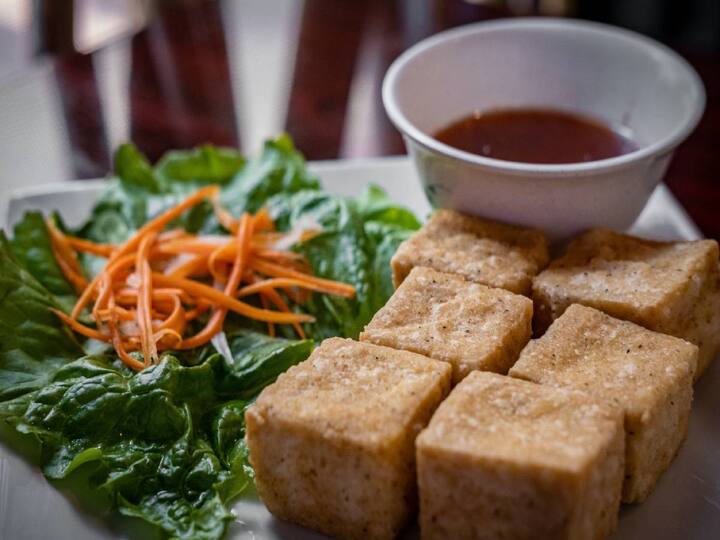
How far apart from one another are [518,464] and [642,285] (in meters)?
0.80

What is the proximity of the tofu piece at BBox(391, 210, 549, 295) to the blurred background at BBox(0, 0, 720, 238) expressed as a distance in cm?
109

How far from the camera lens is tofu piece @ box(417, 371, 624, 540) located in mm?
1886

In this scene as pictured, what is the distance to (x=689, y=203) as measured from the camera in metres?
3.66

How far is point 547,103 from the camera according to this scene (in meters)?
3.34

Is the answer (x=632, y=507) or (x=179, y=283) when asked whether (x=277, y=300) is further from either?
(x=632, y=507)

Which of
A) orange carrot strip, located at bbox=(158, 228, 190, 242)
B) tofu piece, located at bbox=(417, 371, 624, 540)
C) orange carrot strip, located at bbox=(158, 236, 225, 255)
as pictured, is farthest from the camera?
orange carrot strip, located at bbox=(158, 228, 190, 242)

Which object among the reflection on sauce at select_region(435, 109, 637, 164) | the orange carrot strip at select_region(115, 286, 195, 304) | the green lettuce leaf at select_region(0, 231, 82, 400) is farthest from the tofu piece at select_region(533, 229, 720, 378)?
the green lettuce leaf at select_region(0, 231, 82, 400)

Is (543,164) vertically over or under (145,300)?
over

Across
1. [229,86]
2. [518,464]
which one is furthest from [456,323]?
[229,86]

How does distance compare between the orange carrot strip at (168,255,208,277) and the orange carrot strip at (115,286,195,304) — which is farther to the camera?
the orange carrot strip at (168,255,208,277)

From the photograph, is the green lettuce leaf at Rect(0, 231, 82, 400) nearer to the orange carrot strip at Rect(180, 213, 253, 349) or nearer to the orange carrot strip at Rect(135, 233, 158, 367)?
the orange carrot strip at Rect(135, 233, 158, 367)

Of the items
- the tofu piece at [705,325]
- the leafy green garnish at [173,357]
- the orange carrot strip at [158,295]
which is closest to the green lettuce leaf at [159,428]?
the leafy green garnish at [173,357]

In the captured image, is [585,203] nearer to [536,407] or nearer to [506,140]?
[506,140]

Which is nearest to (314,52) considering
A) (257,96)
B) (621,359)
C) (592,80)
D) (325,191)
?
(257,96)
